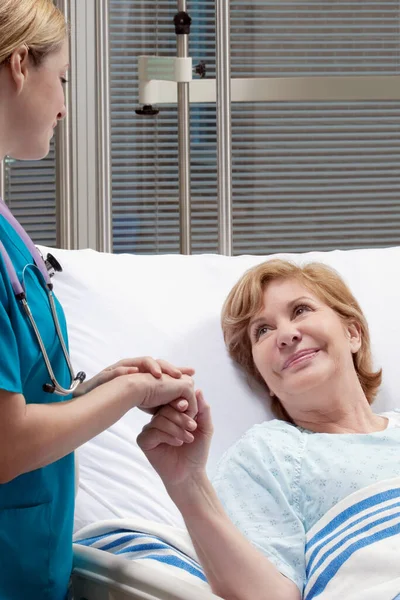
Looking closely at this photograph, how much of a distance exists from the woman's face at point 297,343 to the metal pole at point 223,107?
657 mm

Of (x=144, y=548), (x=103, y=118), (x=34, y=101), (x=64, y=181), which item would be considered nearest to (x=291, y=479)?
(x=144, y=548)

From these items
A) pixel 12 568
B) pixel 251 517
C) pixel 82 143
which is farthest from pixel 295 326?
pixel 82 143

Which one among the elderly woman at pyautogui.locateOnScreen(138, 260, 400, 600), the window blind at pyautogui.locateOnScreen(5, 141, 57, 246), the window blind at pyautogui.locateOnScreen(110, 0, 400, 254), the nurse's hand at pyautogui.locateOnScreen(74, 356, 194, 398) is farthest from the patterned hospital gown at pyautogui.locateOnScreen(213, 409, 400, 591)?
the window blind at pyautogui.locateOnScreen(110, 0, 400, 254)

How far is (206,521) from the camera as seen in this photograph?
53.7 inches

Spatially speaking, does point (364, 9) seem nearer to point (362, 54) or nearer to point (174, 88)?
point (362, 54)

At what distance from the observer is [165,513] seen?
1681 mm

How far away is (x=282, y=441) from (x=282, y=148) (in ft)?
6.33

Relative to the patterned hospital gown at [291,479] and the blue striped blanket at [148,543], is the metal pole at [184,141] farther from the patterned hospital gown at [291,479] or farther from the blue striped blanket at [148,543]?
the blue striped blanket at [148,543]

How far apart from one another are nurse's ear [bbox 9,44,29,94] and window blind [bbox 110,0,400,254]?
1947 millimetres

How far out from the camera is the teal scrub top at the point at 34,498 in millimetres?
1201

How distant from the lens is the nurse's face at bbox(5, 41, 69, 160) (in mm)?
1248

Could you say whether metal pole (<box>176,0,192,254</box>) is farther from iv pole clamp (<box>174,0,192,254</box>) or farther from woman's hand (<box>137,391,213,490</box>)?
woman's hand (<box>137,391,213,490</box>)

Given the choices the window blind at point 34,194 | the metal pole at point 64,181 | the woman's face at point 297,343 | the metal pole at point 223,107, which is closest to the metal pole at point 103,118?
the metal pole at point 64,181

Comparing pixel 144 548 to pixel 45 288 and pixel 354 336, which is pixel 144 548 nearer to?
pixel 45 288
